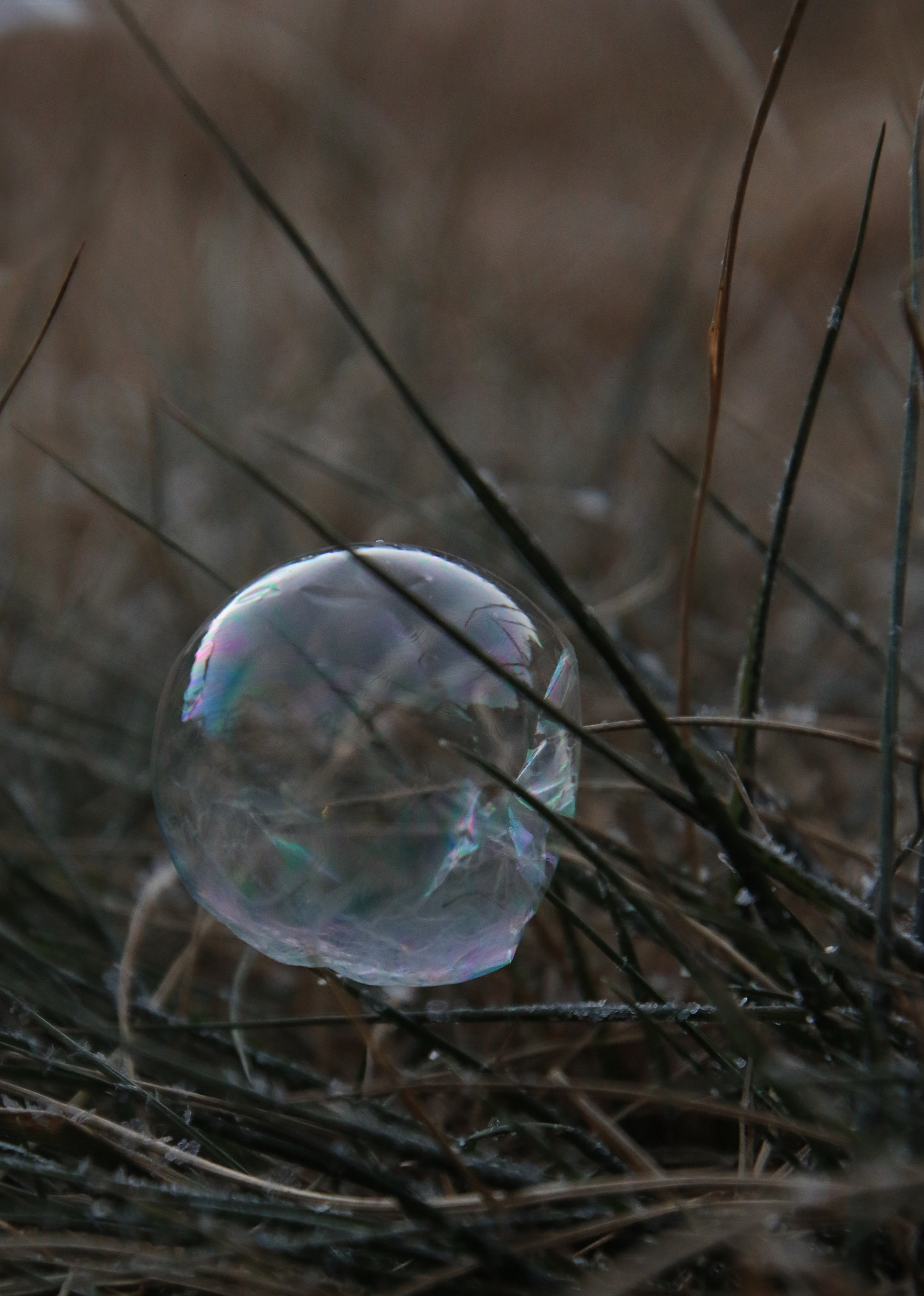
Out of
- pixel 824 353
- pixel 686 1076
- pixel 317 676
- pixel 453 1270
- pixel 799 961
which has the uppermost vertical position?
pixel 824 353

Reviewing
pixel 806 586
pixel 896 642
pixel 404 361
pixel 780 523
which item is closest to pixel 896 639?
pixel 896 642

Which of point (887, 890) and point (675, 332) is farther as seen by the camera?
point (675, 332)

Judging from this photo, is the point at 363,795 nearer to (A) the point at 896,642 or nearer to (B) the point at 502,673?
(B) the point at 502,673

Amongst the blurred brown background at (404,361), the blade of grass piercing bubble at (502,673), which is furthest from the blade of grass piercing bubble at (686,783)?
the blurred brown background at (404,361)

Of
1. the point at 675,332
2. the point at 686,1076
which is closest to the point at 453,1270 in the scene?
the point at 686,1076

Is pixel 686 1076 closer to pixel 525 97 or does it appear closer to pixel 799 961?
pixel 799 961

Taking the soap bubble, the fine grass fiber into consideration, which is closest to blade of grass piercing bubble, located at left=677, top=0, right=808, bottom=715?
the fine grass fiber

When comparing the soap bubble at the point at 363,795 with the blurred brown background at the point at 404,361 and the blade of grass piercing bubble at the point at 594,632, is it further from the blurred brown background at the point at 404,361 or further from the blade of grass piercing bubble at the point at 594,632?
the blurred brown background at the point at 404,361
